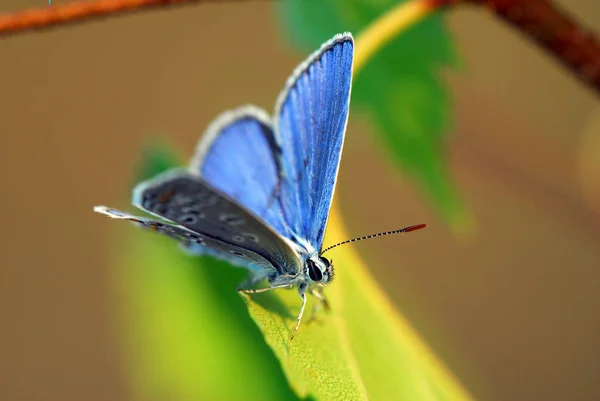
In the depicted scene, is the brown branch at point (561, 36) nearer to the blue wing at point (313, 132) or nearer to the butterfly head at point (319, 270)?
the blue wing at point (313, 132)

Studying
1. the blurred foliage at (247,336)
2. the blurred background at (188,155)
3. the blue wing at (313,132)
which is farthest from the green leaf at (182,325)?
the blurred background at (188,155)

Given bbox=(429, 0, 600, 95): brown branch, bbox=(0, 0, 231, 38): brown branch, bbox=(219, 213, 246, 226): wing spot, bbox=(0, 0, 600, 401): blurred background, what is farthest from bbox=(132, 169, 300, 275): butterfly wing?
bbox=(0, 0, 600, 401): blurred background

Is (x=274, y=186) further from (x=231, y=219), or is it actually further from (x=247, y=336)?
(x=247, y=336)

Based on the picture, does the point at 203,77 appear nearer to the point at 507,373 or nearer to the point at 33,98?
the point at 33,98

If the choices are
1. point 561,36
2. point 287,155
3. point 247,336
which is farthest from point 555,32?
point 247,336

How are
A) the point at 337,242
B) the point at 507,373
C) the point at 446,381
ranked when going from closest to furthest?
the point at 446,381 → the point at 337,242 → the point at 507,373

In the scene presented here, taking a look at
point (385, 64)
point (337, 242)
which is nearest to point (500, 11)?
point (385, 64)
